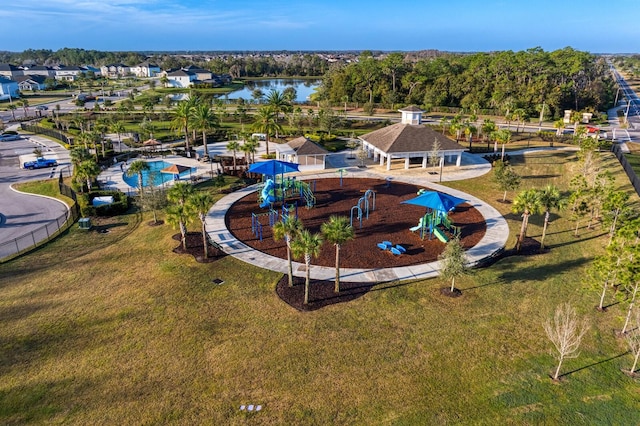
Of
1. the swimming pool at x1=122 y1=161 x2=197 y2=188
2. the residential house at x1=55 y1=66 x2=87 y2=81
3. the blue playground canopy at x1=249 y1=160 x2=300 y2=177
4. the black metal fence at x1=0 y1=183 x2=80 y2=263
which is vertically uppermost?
the residential house at x1=55 y1=66 x2=87 y2=81

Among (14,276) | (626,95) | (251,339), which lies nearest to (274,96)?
(14,276)

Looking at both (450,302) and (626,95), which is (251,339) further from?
(626,95)

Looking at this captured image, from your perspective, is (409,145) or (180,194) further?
(409,145)

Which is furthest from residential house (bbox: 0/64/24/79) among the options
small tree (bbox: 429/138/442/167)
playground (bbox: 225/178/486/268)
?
small tree (bbox: 429/138/442/167)

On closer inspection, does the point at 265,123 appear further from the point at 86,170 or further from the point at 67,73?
the point at 67,73

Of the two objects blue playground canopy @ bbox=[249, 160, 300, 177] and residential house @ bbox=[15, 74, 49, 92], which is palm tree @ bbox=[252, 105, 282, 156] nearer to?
blue playground canopy @ bbox=[249, 160, 300, 177]

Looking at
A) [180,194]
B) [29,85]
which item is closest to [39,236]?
[180,194]
